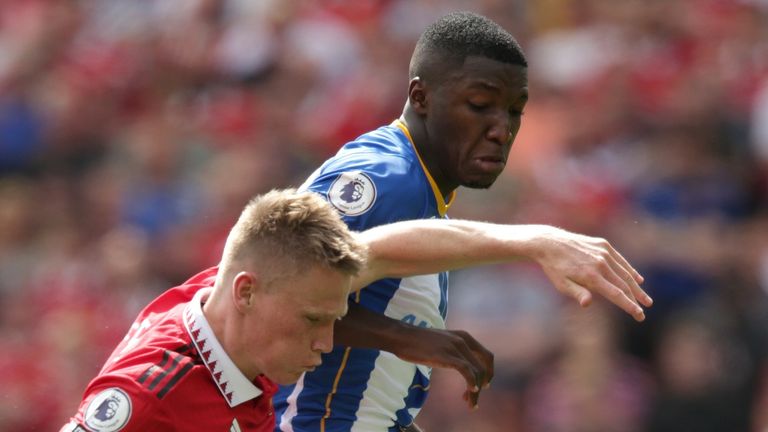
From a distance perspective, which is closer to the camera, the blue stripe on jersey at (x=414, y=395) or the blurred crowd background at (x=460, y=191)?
the blue stripe on jersey at (x=414, y=395)

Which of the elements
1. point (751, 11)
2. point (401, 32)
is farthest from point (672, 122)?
point (401, 32)

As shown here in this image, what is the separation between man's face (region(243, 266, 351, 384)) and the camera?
13.3 ft

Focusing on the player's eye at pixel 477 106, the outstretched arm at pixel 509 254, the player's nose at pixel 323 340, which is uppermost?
the player's eye at pixel 477 106

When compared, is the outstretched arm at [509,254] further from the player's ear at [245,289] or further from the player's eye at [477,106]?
the player's eye at [477,106]

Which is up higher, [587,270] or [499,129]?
[499,129]

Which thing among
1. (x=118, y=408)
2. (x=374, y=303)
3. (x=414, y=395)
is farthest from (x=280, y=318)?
(x=414, y=395)

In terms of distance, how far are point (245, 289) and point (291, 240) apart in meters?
0.19

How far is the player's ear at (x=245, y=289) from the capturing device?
4.03 metres

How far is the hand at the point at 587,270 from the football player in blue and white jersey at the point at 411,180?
67 cm

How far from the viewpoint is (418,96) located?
16.6 ft

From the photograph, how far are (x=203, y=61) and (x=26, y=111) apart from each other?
1.65 metres

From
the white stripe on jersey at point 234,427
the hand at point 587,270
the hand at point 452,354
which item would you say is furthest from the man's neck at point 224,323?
the hand at point 587,270

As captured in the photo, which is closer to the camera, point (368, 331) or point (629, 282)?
point (629, 282)

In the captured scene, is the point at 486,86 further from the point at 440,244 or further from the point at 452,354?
the point at 452,354
